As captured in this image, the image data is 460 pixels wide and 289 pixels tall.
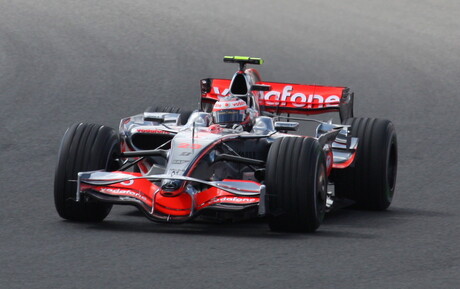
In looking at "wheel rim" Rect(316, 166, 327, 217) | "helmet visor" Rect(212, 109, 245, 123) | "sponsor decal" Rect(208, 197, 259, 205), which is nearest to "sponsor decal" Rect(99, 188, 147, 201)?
"sponsor decal" Rect(208, 197, 259, 205)

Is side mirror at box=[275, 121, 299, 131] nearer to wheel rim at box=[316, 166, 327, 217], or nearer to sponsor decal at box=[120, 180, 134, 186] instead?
wheel rim at box=[316, 166, 327, 217]

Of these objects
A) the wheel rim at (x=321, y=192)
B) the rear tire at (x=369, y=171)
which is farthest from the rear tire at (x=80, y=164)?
the rear tire at (x=369, y=171)

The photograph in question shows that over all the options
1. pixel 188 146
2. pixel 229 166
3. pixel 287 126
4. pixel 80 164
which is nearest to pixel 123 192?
pixel 80 164

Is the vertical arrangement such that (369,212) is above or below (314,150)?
below

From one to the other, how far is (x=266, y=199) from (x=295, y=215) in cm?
30

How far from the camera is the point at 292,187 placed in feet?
33.4

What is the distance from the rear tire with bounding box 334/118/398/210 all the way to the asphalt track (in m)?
0.26

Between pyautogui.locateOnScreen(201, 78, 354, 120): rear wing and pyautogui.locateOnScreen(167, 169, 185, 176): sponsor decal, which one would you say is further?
pyautogui.locateOnScreen(201, 78, 354, 120): rear wing

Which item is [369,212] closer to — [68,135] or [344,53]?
Result: [68,135]

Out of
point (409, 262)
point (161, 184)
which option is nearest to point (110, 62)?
point (161, 184)

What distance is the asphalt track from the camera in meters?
8.70

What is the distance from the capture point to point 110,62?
21844 millimetres

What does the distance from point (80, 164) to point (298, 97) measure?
3749mm

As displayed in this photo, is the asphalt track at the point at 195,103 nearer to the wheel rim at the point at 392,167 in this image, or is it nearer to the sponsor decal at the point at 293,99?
the wheel rim at the point at 392,167
